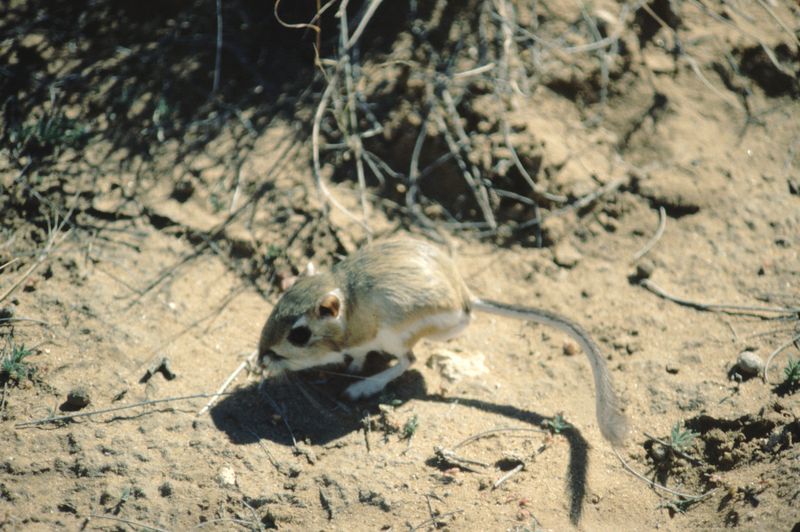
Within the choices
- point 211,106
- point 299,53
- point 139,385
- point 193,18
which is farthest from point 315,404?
point 193,18

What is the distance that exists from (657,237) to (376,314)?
2.51 m

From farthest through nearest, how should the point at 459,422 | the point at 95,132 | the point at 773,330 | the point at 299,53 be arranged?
the point at 299,53 → the point at 95,132 → the point at 773,330 → the point at 459,422

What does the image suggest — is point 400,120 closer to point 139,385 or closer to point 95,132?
point 95,132

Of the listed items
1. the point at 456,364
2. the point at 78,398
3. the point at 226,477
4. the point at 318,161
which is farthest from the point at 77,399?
the point at 318,161

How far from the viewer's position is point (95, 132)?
228 inches

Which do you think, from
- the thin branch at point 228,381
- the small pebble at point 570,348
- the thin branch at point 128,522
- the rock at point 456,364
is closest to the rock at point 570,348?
the small pebble at point 570,348

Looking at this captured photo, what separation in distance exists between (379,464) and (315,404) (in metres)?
0.66

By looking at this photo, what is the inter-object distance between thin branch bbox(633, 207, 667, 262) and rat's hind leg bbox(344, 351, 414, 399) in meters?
2.06

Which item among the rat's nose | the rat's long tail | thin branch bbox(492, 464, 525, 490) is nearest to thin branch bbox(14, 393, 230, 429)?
the rat's nose

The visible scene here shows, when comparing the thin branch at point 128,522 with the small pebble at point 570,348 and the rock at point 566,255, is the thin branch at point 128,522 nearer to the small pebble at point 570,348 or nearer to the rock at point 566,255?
the small pebble at point 570,348

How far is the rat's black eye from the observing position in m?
4.30

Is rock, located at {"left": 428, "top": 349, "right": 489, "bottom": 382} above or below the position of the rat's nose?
below

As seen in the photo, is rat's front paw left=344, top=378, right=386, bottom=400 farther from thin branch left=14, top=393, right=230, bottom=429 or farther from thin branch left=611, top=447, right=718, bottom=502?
thin branch left=611, top=447, right=718, bottom=502

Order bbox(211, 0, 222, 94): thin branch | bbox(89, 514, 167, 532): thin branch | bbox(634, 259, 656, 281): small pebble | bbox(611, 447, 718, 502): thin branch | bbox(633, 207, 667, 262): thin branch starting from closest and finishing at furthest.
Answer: bbox(89, 514, 167, 532): thin branch → bbox(611, 447, 718, 502): thin branch → bbox(634, 259, 656, 281): small pebble → bbox(633, 207, 667, 262): thin branch → bbox(211, 0, 222, 94): thin branch
